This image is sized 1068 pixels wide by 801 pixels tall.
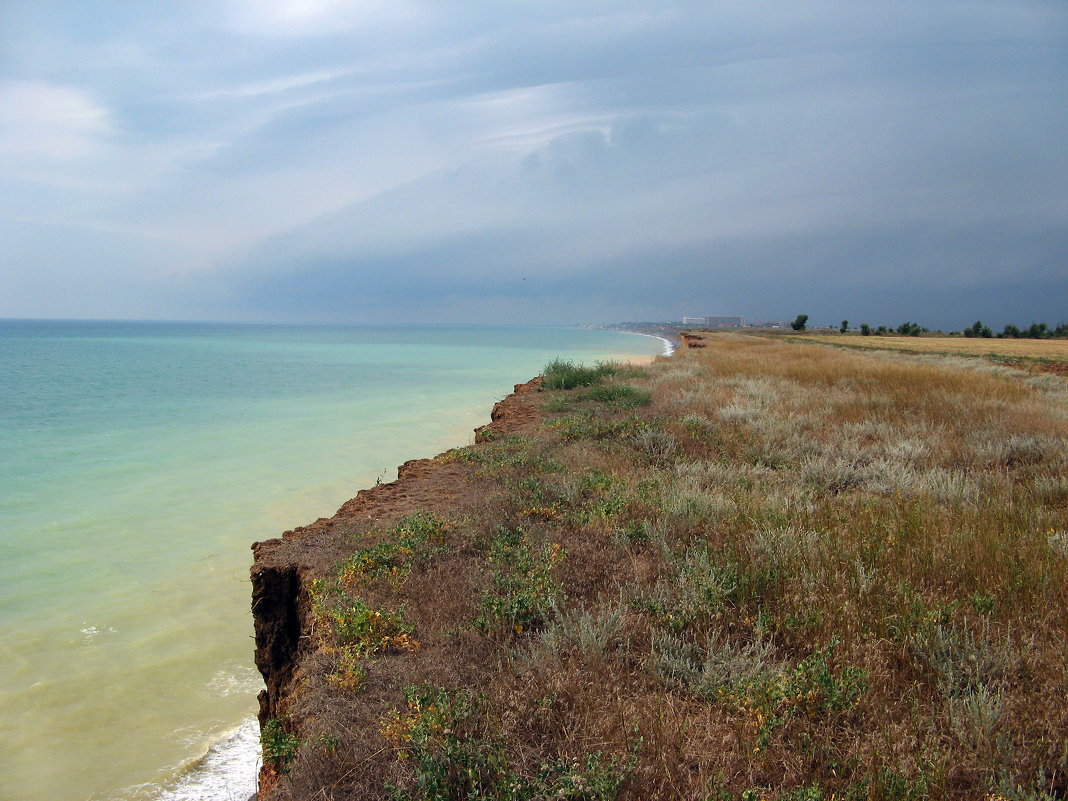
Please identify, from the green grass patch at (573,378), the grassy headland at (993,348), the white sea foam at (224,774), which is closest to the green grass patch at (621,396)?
the green grass patch at (573,378)

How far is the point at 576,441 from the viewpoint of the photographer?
866cm

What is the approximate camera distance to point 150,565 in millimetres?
8625

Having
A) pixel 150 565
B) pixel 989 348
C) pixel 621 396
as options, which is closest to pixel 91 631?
pixel 150 565

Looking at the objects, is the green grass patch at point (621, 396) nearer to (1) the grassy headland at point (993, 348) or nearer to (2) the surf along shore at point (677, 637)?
(2) the surf along shore at point (677, 637)

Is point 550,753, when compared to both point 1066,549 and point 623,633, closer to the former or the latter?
point 623,633

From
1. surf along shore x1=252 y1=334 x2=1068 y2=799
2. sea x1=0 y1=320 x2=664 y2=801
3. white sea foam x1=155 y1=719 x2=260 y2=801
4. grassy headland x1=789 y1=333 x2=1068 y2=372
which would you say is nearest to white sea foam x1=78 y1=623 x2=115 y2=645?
sea x1=0 y1=320 x2=664 y2=801

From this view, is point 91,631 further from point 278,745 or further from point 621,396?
point 621,396

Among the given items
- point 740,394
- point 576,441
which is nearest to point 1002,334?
point 740,394

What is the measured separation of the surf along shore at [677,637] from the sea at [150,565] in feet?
4.77

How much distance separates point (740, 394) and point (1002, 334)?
3955 inches

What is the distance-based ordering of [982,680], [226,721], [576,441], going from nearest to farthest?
[982,680]
[226,721]
[576,441]

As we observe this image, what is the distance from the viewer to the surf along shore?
93.0 inches

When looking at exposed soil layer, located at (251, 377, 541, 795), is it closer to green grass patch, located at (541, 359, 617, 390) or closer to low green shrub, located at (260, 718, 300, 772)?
low green shrub, located at (260, 718, 300, 772)

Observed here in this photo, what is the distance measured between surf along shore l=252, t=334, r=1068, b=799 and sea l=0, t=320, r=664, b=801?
57.2 inches
